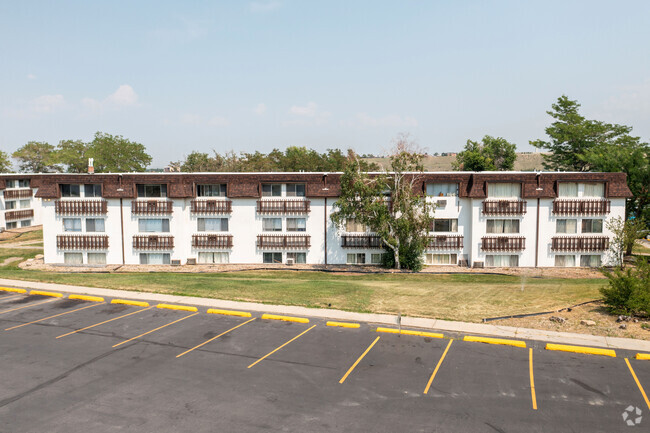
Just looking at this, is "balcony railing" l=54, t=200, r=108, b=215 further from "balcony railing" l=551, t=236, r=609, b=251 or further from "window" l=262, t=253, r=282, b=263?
"balcony railing" l=551, t=236, r=609, b=251

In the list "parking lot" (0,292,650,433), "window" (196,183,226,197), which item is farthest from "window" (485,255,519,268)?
"parking lot" (0,292,650,433)

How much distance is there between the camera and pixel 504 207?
4556cm

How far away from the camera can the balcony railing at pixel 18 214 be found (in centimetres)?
6969

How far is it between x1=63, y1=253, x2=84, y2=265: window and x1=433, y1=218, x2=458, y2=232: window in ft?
122

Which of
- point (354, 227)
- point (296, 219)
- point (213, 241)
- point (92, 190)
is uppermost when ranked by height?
point (92, 190)

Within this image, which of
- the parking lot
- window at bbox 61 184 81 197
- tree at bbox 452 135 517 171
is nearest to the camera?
the parking lot

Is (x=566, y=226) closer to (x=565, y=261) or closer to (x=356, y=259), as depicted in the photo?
(x=565, y=261)

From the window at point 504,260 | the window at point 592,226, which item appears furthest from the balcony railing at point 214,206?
the window at point 592,226

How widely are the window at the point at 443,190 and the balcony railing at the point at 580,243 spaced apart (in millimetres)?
10860

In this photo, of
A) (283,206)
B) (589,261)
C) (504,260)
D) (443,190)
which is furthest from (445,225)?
(283,206)

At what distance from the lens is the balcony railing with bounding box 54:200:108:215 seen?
157ft

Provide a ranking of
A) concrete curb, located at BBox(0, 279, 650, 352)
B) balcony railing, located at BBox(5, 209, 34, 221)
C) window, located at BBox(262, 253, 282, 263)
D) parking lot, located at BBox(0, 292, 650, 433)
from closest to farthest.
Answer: parking lot, located at BBox(0, 292, 650, 433) → concrete curb, located at BBox(0, 279, 650, 352) → window, located at BBox(262, 253, 282, 263) → balcony railing, located at BBox(5, 209, 34, 221)

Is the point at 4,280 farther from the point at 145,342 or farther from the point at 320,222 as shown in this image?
the point at 320,222

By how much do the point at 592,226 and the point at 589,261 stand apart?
11.9 ft
